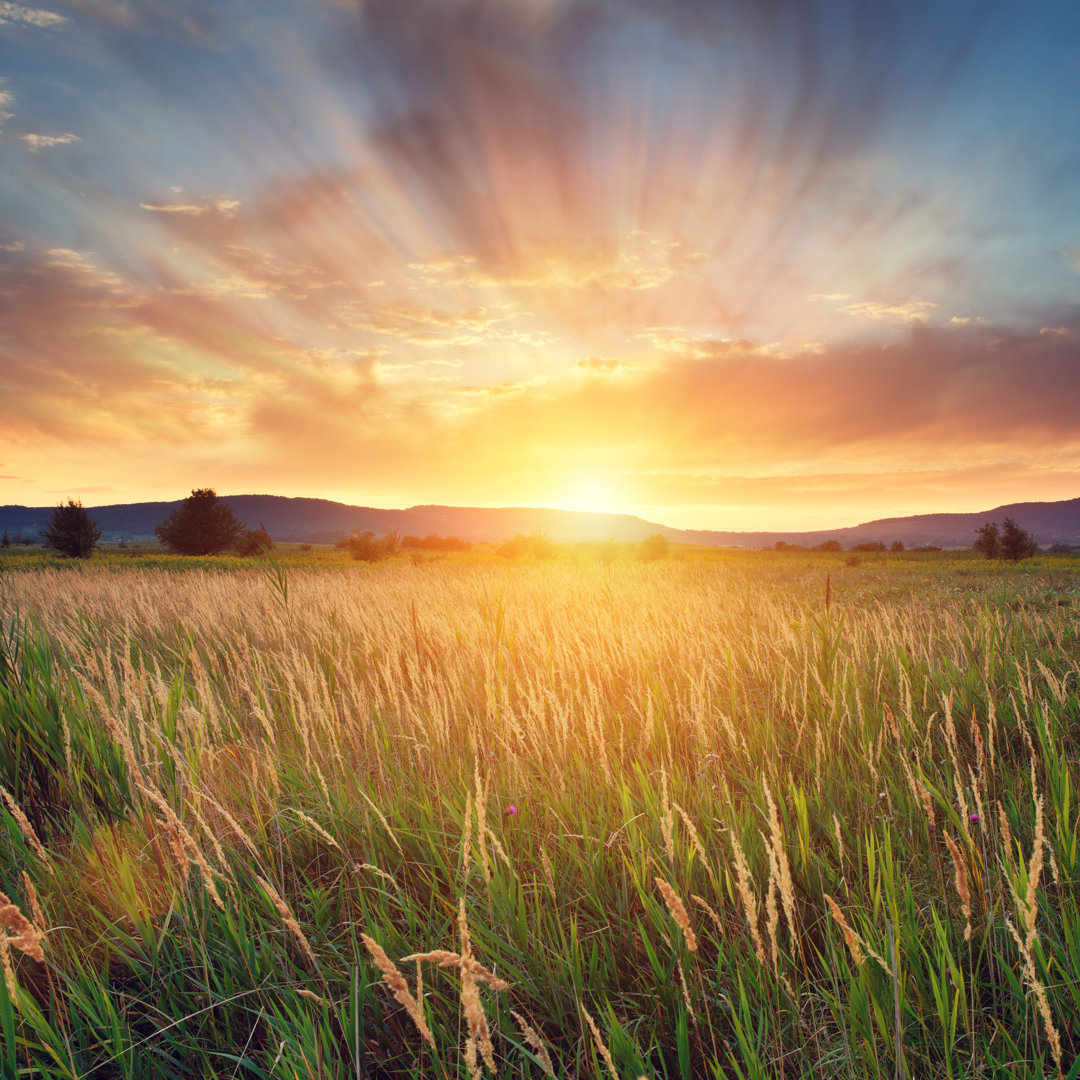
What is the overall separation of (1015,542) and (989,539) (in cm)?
230

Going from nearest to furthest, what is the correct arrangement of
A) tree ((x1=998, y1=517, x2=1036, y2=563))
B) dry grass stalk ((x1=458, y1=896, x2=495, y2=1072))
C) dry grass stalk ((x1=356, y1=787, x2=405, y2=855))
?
dry grass stalk ((x1=458, y1=896, x2=495, y2=1072)) → dry grass stalk ((x1=356, y1=787, x2=405, y2=855)) → tree ((x1=998, y1=517, x2=1036, y2=563))

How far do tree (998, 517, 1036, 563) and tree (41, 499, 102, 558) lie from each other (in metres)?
74.1

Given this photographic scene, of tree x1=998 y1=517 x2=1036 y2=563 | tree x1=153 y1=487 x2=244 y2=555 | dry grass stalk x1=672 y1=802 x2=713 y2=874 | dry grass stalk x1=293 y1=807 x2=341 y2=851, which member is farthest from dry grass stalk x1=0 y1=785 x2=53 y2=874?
tree x1=153 y1=487 x2=244 y2=555

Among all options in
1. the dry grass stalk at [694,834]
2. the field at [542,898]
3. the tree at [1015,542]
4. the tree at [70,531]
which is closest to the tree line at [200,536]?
the tree at [70,531]

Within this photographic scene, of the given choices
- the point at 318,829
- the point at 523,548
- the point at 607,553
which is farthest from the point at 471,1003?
the point at 607,553

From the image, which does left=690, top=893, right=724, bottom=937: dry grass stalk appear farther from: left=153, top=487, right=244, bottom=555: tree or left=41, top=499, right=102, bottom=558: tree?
left=41, top=499, right=102, bottom=558: tree

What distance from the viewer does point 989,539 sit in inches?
1416

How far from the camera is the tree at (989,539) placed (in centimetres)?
3531

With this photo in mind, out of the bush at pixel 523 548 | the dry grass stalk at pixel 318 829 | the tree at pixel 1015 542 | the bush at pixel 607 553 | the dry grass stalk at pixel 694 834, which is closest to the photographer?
the dry grass stalk at pixel 694 834

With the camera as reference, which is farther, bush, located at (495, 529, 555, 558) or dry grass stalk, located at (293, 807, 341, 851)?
bush, located at (495, 529, 555, 558)

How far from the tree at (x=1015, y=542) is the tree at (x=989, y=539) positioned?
55 cm

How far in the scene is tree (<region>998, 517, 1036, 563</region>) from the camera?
33.4 m

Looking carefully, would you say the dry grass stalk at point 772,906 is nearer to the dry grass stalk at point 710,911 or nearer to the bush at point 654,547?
the dry grass stalk at point 710,911

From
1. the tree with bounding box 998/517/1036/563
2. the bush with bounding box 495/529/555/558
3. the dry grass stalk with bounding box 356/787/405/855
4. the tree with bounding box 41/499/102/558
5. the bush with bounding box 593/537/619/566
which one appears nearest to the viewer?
the dry grass stalk with bounding box 356/787/405/855
